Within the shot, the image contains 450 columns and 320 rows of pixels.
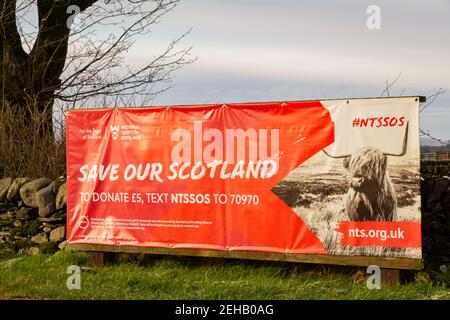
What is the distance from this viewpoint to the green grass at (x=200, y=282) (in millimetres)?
8500

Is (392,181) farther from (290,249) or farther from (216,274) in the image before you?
(216,274)

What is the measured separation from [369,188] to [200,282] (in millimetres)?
2479

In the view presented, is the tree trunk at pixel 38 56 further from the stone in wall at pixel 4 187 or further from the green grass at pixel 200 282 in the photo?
the green grass at pixel 200 282

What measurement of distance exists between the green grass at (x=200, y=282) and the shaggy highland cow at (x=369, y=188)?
870mm

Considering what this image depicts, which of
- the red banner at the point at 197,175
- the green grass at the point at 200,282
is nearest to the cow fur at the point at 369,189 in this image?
the red banner at the point at 197,175

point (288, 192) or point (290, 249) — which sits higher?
point (288, 192)

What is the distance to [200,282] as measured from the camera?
30.5ft

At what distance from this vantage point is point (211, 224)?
988cm

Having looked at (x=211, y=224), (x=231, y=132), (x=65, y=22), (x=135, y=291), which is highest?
(x=65, y=22)

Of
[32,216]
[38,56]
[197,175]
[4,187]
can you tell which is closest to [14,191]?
[4,187]

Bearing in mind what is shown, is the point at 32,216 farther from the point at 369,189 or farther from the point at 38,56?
the point at 38,56

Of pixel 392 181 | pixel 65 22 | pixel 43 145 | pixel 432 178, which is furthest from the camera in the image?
pixel 65 22

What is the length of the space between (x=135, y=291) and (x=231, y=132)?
2.50m

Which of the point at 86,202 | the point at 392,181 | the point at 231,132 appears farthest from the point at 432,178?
the point at 86,202
